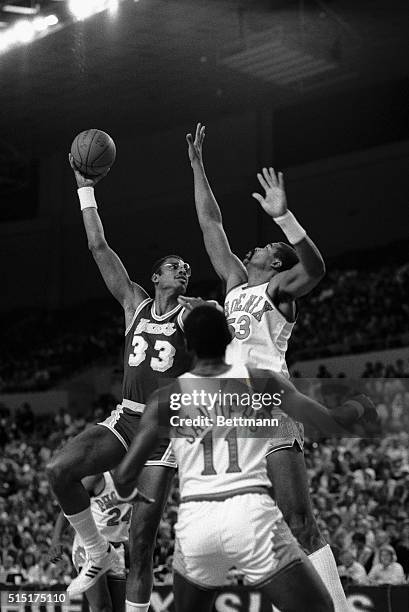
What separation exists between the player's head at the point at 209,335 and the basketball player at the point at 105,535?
288cm

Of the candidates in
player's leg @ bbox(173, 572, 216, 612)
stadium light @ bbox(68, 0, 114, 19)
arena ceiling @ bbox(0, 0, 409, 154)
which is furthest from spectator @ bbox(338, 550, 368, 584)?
arena ceiling @ bbox(0, 0, 409, 154)

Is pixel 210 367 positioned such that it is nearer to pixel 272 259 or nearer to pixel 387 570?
pixel 272 259

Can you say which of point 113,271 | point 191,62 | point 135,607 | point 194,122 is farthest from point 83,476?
point 194,122

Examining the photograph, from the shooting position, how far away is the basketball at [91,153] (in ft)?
24.8

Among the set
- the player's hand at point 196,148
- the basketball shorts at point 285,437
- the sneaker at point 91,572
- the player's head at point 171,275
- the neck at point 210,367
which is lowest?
the sneaker at point 91,572

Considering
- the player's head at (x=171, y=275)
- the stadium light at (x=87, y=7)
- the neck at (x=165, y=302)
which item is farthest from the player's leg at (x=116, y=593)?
the stadium light at (x=87, y=7)

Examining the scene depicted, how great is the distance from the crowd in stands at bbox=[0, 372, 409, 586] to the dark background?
6794 millimetres

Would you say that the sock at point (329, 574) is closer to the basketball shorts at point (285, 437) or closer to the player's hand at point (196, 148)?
the basketball shorts at point (285, 437)

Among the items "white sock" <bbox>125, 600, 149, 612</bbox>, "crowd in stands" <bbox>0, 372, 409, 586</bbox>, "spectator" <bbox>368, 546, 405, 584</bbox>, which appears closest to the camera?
"white sock" <bbox>125, 600, 149, 612</bbox>

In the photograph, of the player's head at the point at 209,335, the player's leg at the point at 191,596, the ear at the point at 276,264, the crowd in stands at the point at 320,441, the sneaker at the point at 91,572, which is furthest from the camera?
the crowd in stands at the point at 320,441

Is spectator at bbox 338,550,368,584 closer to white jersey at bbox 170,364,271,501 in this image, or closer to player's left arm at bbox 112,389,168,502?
white jersey at bbox 170,364,271,501

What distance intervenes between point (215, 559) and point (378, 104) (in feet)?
64.8

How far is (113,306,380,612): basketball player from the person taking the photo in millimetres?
4316

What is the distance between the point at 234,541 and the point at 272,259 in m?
2.68
